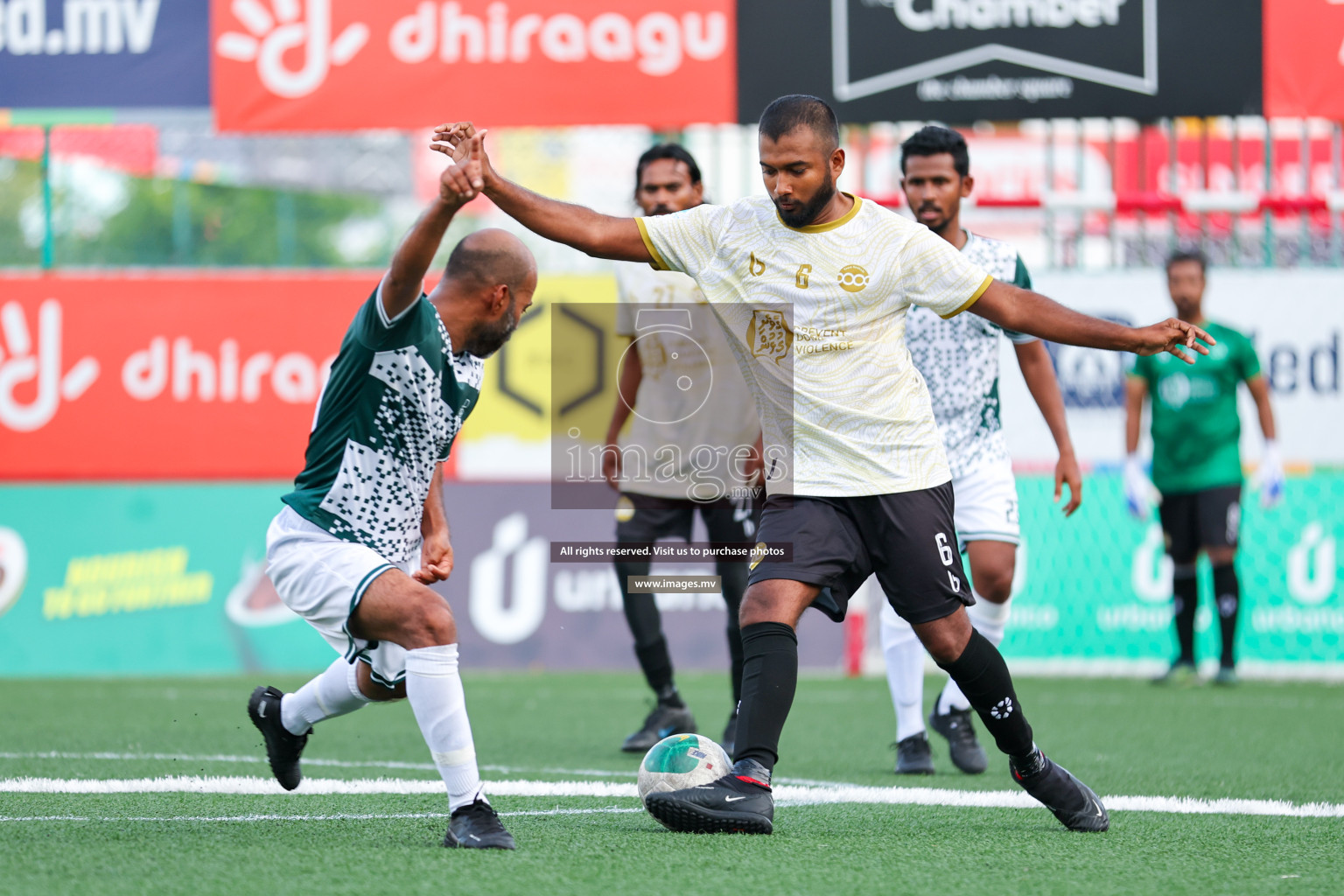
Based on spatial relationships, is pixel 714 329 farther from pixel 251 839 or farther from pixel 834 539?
pixel 251 839

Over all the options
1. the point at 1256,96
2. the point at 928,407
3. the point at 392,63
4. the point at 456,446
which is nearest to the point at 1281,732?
the point at 928,407

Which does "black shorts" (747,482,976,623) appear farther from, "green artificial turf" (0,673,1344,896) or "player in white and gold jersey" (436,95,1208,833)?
"green artificial turf" (0,673,1344,896)

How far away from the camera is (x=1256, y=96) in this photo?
10.1 m

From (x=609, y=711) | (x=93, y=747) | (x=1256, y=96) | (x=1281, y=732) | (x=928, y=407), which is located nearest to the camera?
(x=928, y=407)

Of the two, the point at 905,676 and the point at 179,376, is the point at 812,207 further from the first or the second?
the point at 179,376

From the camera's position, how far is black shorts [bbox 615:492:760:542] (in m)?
6.53

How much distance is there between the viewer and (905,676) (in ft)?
19.6

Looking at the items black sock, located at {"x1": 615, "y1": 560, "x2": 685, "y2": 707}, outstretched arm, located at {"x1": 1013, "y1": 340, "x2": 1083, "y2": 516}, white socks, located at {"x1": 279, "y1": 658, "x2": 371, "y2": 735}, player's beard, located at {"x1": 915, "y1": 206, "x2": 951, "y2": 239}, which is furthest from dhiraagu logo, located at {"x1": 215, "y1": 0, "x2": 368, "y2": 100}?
white socks, located at {"x1": 279, "y1": 658, "x2": 371, "y2": 735}

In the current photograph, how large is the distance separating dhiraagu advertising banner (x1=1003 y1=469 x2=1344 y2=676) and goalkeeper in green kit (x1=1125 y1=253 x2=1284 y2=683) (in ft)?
2.10

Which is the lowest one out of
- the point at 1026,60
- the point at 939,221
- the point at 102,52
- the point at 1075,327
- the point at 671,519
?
the point at 671,519

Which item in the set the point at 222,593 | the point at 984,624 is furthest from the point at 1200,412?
the point at 222,593

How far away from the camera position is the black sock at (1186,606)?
31.0ft

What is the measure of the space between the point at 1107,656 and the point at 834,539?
6548mm

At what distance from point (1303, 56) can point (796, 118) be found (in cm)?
718
